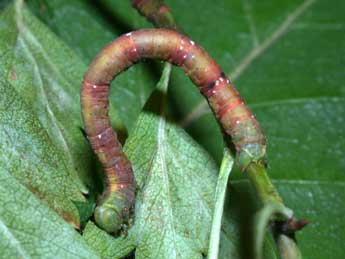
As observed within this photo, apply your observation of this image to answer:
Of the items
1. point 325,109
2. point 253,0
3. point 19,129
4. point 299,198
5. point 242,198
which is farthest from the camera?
point 253,0

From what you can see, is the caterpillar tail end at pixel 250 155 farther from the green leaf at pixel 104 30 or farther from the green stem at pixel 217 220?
the green leaf at pixel 104 30

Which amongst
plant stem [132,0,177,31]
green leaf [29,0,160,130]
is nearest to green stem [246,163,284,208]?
plant stem [132,0,177,31]

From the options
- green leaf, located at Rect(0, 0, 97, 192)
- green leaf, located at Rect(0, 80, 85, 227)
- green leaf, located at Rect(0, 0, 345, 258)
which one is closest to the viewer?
green leaf, located at Rect(0, 80, 85, 227)

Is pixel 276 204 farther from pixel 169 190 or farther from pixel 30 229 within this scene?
pixel 30 229

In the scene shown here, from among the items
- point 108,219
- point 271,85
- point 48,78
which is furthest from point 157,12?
point 108,219

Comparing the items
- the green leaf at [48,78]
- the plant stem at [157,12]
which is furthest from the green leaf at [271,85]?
the plant stem at [157,12]

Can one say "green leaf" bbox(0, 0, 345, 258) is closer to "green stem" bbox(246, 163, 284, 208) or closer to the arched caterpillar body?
the arched caterpillar body

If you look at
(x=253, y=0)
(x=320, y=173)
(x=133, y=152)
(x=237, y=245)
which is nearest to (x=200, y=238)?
(x=237, y=245)

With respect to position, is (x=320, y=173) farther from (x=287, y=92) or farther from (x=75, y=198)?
(x=75, y=198)
